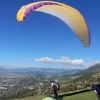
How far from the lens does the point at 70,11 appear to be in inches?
742

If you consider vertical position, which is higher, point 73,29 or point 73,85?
point 73,29

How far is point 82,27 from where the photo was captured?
20.6 metres

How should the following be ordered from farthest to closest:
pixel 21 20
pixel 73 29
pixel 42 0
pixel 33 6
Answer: pixel 73 29, pixel 42 0, pixel 33 6, pixel 21 20

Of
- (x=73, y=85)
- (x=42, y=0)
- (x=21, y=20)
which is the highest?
(x=42, y=0)

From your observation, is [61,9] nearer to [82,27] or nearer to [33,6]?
[82,27]

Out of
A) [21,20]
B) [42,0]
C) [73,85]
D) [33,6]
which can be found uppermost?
[42,0]

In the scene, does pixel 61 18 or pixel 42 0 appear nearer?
pixel 42 0

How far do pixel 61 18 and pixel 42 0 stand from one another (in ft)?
13.2

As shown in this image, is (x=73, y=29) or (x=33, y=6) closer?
(x=33, y=6)

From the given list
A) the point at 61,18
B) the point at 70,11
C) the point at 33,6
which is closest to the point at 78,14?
the point at 70,11

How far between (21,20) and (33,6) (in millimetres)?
2023

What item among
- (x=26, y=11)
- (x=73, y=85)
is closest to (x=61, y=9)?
(x=26, y=11)

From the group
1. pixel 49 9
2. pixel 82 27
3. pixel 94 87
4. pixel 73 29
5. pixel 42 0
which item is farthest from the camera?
pixel 73 29

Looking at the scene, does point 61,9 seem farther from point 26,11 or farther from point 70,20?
point 26,11
